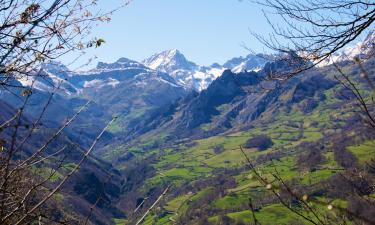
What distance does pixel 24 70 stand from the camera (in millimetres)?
7410

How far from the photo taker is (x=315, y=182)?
156 meters

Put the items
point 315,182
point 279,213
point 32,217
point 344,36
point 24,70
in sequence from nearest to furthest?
point 32,217
point 24,70
point 344,36
point 279,213
point 315,182

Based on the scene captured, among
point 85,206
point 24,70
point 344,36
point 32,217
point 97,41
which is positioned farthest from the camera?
point 85,206

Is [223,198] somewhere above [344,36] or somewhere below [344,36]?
below

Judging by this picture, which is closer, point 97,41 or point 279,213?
point 97,41

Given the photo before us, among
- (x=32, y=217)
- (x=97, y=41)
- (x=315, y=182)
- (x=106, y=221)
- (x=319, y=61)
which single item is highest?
(x=97, y=41)

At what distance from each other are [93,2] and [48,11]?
1.10 meters

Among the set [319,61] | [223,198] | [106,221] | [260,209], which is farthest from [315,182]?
[319,61]

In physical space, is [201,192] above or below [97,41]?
below

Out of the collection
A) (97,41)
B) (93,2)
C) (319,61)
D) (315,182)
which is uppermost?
(93,2)

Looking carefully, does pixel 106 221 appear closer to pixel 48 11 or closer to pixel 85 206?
pixel 85 206

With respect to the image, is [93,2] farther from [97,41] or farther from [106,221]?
[106,221]

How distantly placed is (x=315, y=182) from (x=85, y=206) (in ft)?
276

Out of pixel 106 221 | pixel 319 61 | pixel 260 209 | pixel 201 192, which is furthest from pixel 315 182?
pixel 319 61
